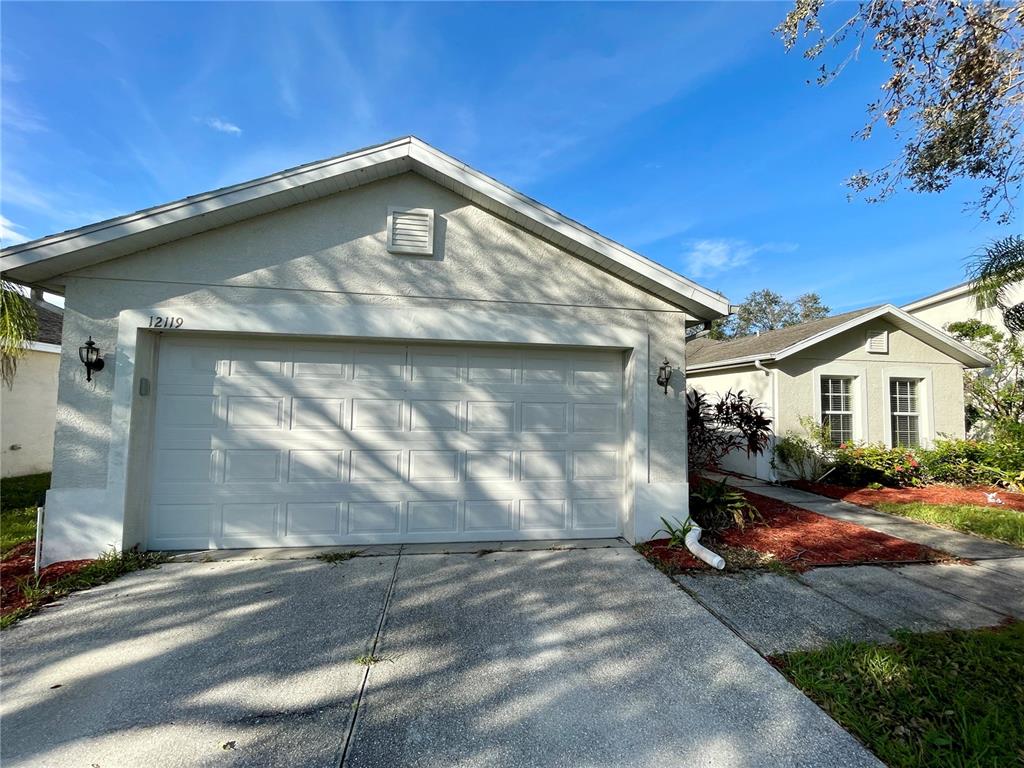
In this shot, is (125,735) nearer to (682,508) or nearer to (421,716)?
(421,716)

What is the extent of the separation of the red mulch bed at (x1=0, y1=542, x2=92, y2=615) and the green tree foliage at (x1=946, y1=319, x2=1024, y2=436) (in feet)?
53.3

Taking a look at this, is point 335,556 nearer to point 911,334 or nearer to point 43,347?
point 43,347

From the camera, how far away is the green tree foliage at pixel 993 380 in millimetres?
10000

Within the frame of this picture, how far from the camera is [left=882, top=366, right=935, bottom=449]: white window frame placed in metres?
10.0

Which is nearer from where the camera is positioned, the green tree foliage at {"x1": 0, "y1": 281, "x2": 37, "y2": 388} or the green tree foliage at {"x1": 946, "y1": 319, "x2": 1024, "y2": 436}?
the green tree foliage at {"x1": 0, "y1": 281, "x2": 37, "y2": 388}

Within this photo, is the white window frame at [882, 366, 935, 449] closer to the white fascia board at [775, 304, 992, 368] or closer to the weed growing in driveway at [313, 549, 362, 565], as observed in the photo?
the white fascia board at [775, 304, 992, 368]

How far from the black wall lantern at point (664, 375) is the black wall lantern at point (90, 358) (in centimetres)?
627

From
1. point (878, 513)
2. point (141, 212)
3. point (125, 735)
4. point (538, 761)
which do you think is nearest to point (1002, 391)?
point (878, 513)

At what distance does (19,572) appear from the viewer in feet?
14.0

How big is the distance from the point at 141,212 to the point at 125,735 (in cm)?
460

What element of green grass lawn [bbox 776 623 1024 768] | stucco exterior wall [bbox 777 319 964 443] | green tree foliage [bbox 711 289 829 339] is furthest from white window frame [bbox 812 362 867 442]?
green tree foliage [bbox 711 289 829 339]

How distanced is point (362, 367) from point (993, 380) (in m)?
15.0

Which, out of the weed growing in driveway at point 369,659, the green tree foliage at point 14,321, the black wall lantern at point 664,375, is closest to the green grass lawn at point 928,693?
the weed growing in driveway at point 369,659

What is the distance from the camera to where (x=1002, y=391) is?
10.0 m
